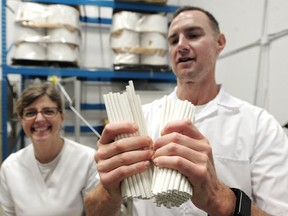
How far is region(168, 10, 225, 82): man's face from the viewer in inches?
30.4

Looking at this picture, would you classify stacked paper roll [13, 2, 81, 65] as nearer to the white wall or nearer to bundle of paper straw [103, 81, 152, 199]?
the white wall

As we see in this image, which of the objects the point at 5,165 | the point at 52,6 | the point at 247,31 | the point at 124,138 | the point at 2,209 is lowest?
the point at 2,209

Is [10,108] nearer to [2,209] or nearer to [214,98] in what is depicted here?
[2,209]

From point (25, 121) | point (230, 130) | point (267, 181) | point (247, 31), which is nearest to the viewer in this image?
point (267, 181)

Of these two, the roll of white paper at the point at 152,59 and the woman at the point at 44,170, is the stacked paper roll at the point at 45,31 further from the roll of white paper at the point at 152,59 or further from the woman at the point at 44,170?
the woman at the point at 44,170

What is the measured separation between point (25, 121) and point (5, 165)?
0.68ft

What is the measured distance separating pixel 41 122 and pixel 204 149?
934mm

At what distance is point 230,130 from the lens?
0.78 metres

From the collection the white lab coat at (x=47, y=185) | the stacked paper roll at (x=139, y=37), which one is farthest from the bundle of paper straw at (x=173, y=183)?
the stacked paper roll at (x=139, y=37)

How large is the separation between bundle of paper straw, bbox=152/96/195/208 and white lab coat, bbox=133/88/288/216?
0.92 feet

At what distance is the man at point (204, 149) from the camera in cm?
44

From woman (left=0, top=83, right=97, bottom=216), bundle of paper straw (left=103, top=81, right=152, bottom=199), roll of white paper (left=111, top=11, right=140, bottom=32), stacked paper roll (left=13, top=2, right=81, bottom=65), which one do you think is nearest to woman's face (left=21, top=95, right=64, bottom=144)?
woman (left=0, top=83, right=97, bottom=216)

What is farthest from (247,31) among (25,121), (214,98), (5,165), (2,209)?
(2,209)

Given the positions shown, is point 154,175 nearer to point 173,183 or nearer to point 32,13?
point 173,183
